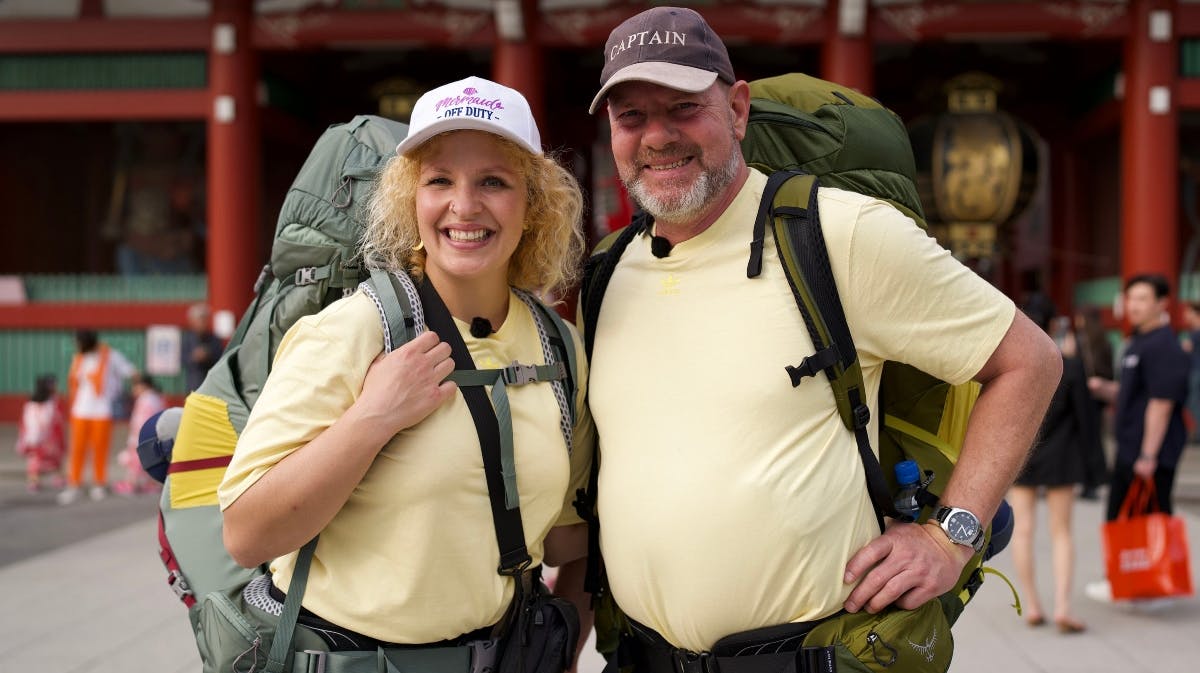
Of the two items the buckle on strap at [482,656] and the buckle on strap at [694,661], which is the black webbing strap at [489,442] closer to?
the buckle on strap at [482,656]

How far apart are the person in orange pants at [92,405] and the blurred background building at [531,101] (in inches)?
90.5

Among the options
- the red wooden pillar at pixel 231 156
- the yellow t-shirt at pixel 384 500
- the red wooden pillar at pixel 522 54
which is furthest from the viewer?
the red wooden pillar at pixel 231 156

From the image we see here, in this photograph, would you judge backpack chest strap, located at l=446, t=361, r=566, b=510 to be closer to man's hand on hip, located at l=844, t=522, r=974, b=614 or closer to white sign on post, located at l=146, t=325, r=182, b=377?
man's hand on hip, located at l=844, t=522, r=974, b=614

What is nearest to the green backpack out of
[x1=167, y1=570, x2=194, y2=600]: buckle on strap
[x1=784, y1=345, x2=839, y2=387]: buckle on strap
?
[x1=784, y1=345, x2=839, y2=387]: buckle on strap

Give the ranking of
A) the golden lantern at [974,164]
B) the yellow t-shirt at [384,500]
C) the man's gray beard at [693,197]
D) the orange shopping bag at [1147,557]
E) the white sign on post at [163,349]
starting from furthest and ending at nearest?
the white sign on post at [163,349] → the golden lantern at [974,164] → the orange shopping bag at [1147,557] → the man's gray beard at [693,197] → the yellow t-shirt at [384,500]

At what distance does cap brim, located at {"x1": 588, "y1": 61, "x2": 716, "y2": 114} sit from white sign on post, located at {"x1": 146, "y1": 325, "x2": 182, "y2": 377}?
10.3 metres

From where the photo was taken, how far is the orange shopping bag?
453 centimetres

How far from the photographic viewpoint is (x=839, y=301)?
69.4 inches

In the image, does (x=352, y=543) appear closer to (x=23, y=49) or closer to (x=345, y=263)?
(x=345, y=263)

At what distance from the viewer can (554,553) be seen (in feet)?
6.75

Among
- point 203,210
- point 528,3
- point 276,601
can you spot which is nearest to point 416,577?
point 276,601

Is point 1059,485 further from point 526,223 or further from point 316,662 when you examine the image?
point 316,662

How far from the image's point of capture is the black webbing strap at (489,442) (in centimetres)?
169

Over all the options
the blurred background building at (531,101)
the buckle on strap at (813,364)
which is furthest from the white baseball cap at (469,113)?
the blurred background building at (531,101)
